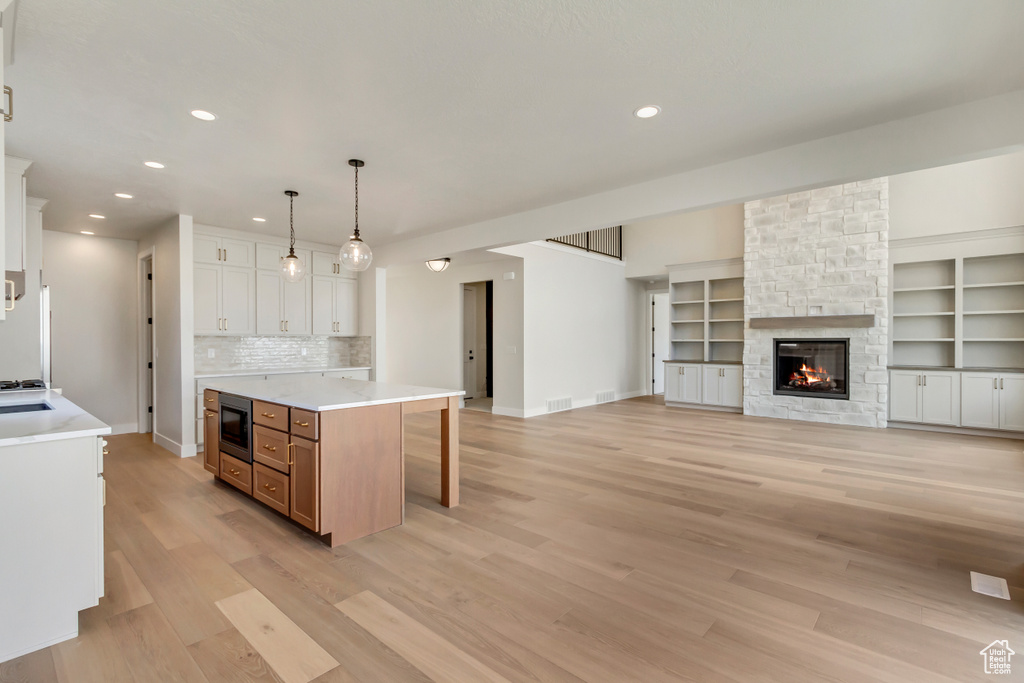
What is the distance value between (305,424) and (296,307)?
4065 mm

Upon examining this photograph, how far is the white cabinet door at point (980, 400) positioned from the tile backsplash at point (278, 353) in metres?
7.73

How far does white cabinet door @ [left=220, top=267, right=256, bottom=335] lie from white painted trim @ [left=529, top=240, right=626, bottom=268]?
393 cm

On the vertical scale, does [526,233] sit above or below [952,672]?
above

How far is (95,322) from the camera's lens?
5.86 m

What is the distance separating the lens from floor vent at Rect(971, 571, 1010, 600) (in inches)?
89.9

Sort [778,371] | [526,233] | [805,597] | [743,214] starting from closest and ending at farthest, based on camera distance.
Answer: [805,597]
[526,233]
[778,371]
[743,214]

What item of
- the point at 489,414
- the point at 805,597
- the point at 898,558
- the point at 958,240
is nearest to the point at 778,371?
the point at 958,240

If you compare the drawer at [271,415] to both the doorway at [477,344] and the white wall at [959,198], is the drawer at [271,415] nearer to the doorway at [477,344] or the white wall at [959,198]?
the doorway at [477,344]

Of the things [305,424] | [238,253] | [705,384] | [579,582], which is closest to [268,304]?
[238,253]

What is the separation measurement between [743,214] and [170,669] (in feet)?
28.7

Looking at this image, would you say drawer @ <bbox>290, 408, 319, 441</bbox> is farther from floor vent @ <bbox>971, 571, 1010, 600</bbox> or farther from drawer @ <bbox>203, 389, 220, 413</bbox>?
floor vent @ <bbox>971, 571, 1010, 600</bbox>

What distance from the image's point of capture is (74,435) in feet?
6.55

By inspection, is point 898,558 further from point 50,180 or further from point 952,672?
point 50,180

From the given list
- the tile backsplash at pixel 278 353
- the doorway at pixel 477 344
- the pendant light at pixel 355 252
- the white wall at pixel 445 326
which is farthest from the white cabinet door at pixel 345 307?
the pendant light at pixel 355 252
